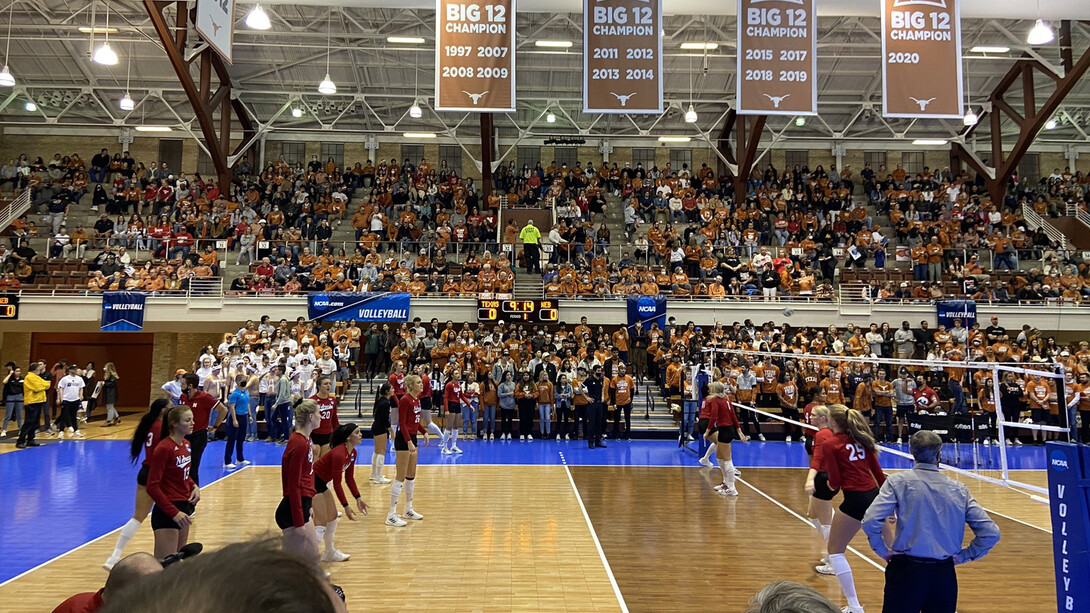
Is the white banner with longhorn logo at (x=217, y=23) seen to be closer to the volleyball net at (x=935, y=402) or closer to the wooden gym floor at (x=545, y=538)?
the wooden gym floor at (x=545, y=538)

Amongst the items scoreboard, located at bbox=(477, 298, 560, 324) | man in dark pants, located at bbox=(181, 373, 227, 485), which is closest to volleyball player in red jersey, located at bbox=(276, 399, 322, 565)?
man in dark pants, located at bbox=(181, 373, 227, 485)

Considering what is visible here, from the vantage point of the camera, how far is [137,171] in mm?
29594

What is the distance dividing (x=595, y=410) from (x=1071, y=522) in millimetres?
12471

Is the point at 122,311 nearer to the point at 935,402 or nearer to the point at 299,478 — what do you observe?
the point at 299,478

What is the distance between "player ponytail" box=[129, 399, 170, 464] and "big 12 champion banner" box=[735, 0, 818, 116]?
37.2 ft

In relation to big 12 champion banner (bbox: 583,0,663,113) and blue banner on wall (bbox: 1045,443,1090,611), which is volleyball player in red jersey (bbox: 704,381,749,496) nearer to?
big 12 champion banner (bbox: 583,0,663,113)

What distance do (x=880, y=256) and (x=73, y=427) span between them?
2680 centimetres

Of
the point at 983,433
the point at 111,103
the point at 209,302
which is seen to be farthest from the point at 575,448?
the point at 111,103

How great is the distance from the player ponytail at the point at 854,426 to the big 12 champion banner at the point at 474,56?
30.5 ft

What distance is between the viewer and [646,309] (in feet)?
70.9

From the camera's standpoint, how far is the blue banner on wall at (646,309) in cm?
2164

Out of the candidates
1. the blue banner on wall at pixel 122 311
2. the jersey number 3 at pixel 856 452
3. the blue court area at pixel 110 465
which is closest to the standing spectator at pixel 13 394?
the blue court area at pixel 110 465

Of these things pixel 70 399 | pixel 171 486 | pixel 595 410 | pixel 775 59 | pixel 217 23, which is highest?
pixel 217 23

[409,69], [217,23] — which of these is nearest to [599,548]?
[217,23]
